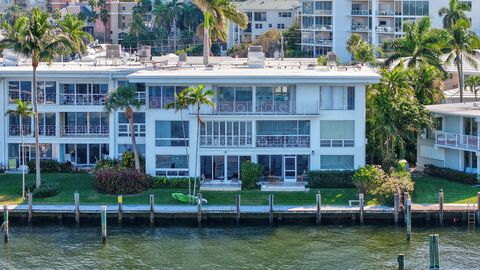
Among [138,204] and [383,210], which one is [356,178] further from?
[138,204]

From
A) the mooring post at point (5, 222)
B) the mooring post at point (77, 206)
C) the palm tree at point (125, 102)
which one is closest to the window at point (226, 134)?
the palm tree at point (125, 102)

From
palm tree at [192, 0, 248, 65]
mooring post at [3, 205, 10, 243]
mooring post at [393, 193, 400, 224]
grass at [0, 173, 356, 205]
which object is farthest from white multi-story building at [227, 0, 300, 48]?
mooring post at [3, 205, 10, 243]

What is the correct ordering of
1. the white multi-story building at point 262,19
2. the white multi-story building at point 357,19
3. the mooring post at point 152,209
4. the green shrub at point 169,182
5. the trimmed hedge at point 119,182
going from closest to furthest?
the mooring post at point 152,209, the trimmed hedge at point 119,182, the green shrub at point 169,182, the white multi-story building at point 357,19, the white multi-story building at point 262,19

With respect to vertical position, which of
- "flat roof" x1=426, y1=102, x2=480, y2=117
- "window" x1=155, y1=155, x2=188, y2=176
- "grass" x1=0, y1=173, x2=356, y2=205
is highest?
"flat roof" x1=426, y1=102, x2=480, y2=117

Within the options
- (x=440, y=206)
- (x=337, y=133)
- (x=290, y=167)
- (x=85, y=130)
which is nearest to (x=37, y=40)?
(x=85, y=130)

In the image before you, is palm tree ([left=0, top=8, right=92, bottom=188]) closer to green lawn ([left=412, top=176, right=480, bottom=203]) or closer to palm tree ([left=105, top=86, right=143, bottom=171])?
palm tree ([left=105, top=86, right=143, bottom=171])

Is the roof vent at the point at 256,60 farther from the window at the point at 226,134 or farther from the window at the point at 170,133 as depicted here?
the window at the point at 170,133
